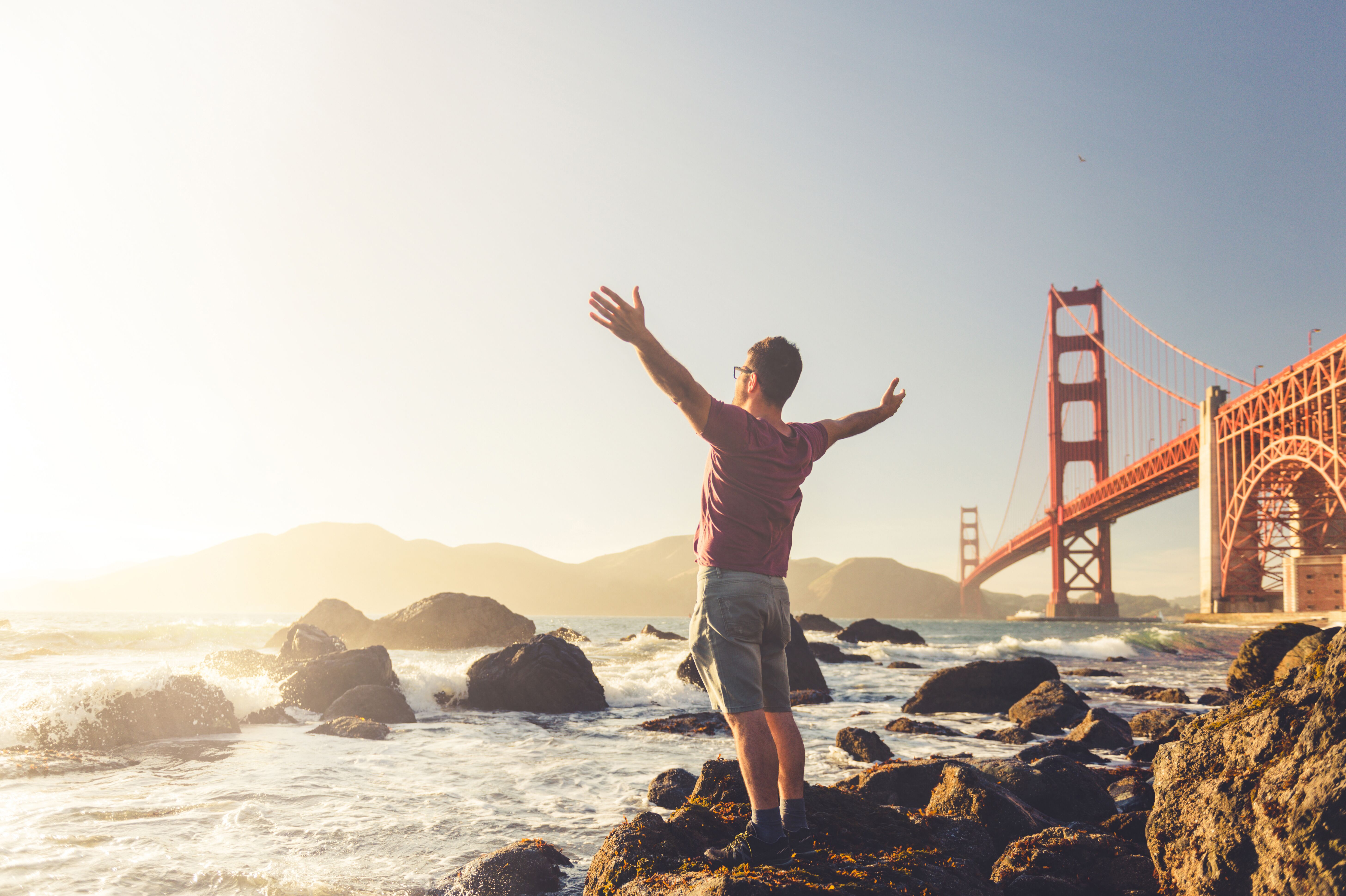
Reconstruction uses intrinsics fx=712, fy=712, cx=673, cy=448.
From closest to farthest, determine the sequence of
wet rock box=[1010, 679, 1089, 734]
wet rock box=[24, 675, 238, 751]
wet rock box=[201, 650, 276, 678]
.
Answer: wet rock box=[24, 675, 238, 751], wet rock box=[1010, 679, 1089, 734], wet rock box=[201, 650, 276, 678]

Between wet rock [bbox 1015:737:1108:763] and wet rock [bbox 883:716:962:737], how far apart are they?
1090 mm

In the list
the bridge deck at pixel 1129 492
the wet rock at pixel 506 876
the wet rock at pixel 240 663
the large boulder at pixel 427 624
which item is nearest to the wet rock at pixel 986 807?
the wet rock at pixel 506 876

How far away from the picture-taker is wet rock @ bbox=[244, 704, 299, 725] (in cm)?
878

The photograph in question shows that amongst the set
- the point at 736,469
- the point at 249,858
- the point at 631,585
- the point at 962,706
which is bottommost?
the point at 631,585

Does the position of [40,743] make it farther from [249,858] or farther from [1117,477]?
[1117,477]

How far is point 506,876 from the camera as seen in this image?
11.5 ft

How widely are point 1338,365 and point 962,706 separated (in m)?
28.8

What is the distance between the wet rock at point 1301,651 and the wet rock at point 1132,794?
45.2 inches

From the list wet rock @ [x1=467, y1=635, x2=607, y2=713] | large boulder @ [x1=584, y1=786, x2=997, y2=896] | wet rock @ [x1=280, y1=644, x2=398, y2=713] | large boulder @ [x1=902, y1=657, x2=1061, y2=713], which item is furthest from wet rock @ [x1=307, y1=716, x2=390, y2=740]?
large boulder @ [x1=902, y1=657, x2=1061, y2=713]

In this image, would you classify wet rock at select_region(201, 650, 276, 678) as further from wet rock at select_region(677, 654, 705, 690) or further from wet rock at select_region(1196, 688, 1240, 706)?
wet rock at select_region(1196, 688, 1240, 706)

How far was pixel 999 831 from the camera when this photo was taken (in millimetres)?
3891

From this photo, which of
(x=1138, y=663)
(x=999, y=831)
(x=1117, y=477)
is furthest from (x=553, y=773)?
(x=1117, y=477)

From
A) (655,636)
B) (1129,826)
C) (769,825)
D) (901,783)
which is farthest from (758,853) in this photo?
(655,636)

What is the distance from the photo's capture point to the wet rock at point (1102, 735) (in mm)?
7504
